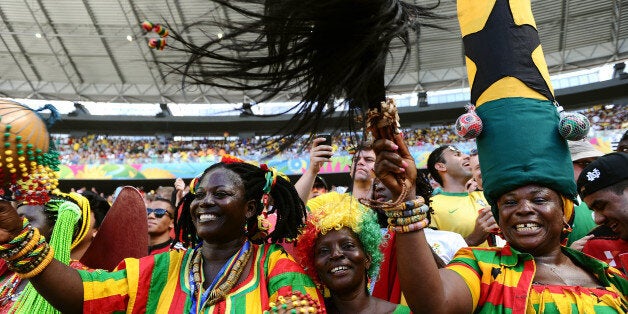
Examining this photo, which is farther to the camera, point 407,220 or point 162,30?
point 162,30

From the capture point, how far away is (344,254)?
2.38 metres

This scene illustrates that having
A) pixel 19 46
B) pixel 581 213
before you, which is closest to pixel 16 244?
pixel 581 213

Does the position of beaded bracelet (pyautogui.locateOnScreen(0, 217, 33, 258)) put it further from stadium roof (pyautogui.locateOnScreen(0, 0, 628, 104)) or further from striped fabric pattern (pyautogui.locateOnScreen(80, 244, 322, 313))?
stadium roof (pyautogui.locateOnScreen(0, 0, 628, 104))

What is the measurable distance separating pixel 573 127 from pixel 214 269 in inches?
61.3

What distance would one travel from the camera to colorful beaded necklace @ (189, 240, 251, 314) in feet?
6.81

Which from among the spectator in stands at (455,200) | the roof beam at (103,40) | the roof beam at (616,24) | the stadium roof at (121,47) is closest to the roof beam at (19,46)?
the stadium roof at (121,47)

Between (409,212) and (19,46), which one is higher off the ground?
(19,46)

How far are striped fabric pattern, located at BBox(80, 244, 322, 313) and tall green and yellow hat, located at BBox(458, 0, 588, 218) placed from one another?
883 millimetres

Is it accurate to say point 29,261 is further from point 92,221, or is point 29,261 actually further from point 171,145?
point 171,145

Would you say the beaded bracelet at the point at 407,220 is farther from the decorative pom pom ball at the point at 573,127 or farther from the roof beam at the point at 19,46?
the roof beam at the point at 19,46

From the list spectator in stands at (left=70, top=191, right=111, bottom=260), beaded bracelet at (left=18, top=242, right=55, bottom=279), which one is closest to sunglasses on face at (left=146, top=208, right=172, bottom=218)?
spectator in stands at (left=70, top=191, right=111, bottom=260)

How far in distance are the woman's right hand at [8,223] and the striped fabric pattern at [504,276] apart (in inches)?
63.3

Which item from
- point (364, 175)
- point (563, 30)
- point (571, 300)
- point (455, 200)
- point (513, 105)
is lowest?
point (571, 300)

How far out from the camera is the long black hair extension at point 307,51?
5.33 feet
